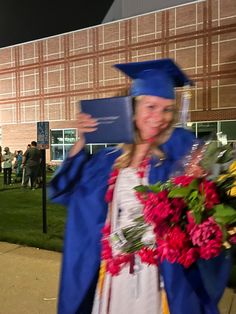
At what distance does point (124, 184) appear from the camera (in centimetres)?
188

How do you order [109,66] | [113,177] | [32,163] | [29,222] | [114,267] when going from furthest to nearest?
1. [109,66]
2. [32,163]
3. [29,222]
4. [113,177]
5. [114,267]

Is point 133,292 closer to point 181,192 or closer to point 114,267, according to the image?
point 114,267

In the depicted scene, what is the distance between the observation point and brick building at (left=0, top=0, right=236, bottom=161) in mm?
21797

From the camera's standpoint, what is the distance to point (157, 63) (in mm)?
1943

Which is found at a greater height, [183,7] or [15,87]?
[183,7]

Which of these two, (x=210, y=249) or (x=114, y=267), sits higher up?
(x=210, y=249)

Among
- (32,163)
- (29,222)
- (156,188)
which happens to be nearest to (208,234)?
(156,188)

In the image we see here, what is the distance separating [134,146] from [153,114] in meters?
0.19

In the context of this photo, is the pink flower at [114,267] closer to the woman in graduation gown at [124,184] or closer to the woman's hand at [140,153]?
the woman in graduation gown at [124,184]

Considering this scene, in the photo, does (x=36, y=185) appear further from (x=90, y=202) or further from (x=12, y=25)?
(x=12, y=25)

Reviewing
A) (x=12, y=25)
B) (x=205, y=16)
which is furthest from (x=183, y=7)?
(x=12, y=25)

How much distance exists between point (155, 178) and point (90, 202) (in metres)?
0.35

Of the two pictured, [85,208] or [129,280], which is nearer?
[129,280]

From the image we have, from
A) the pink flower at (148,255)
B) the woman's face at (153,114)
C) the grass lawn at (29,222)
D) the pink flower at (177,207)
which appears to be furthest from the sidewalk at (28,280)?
the pink flower at (177,207)
